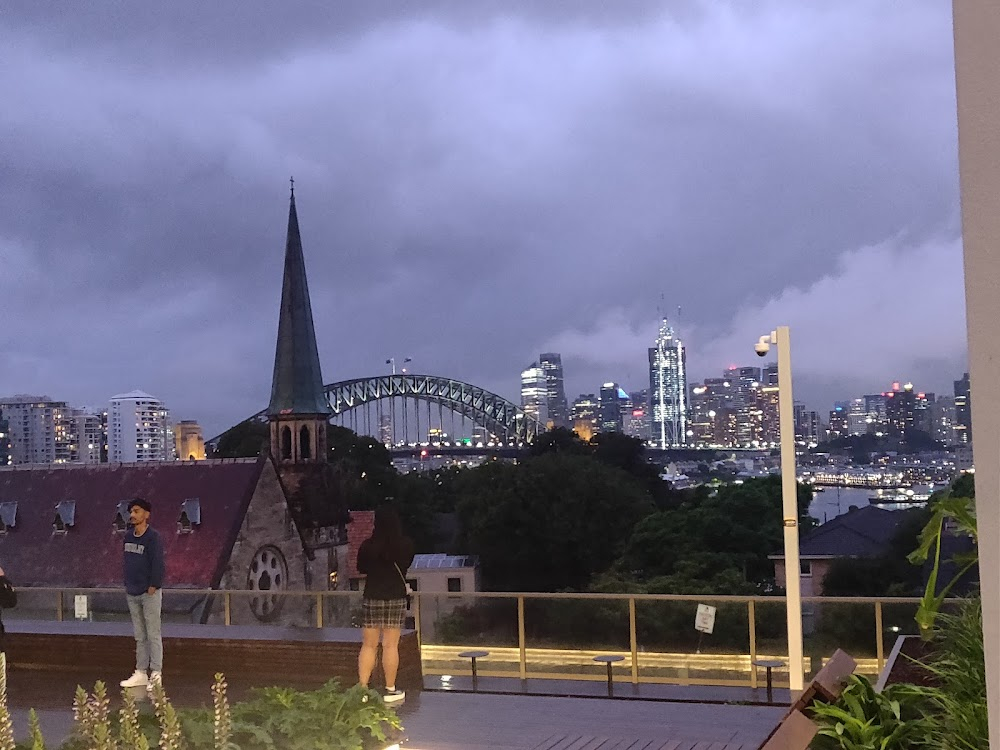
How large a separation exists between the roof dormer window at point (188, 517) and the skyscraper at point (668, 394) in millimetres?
69634

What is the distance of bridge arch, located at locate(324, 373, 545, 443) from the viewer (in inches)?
4803

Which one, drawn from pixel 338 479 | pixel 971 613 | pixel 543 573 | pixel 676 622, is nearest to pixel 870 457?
pixel 543 573

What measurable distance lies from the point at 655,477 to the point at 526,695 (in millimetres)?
63925

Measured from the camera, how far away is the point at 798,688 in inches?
333

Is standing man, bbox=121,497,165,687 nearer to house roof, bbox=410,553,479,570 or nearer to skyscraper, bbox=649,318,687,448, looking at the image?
house roof, bbox=410,553,479,570

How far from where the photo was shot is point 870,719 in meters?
4.45

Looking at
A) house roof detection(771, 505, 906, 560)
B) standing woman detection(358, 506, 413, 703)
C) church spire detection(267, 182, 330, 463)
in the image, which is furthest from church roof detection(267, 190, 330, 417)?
standing woman detection(358, 506, 413, 703)

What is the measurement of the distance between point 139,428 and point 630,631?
439ft

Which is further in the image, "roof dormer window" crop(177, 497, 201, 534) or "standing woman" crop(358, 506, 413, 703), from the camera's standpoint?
"roof dormer window" crop(177, 497, 201, 534)

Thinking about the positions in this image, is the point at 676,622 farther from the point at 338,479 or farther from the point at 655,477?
the point at 655,477

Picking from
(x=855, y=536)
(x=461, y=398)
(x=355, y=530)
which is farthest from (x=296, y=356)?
(x=461, y=398)

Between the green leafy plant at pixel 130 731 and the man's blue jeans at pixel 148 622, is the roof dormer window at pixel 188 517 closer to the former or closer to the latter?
the man's blue jeans at pixel 148 622

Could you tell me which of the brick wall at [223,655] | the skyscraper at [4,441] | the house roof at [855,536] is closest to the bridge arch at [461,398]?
the skyscraper at [4,441]

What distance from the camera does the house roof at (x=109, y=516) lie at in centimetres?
5559
